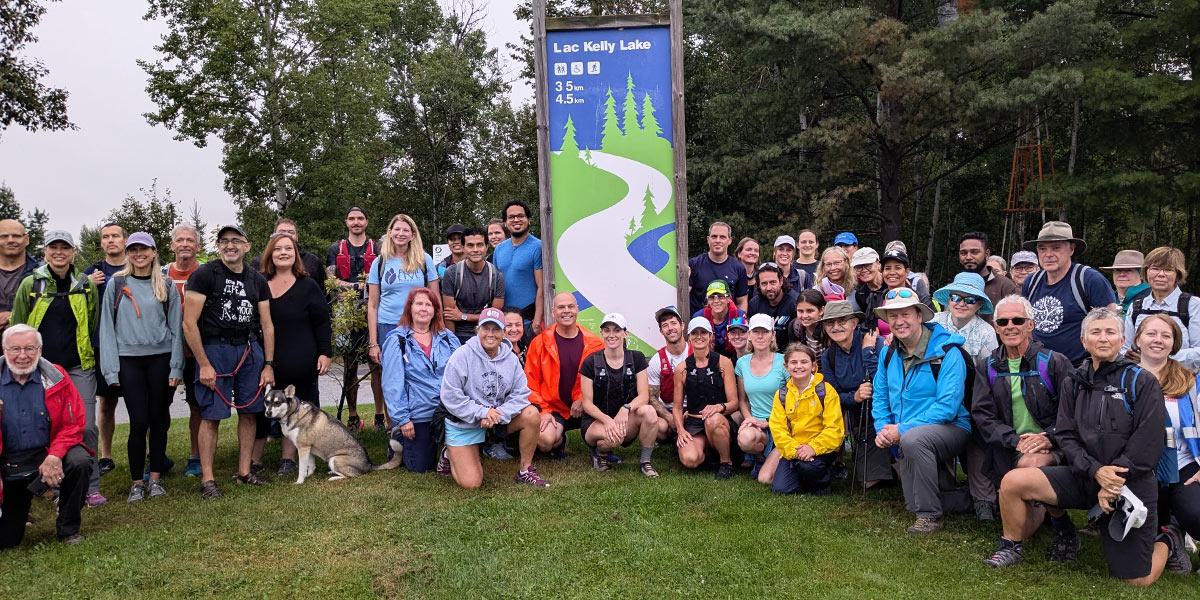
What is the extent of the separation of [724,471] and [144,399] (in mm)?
4443

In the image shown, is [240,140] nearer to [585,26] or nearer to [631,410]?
[585,26]

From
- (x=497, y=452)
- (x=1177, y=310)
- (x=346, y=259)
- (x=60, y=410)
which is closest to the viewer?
(x=60, y=410)

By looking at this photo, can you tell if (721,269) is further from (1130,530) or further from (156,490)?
(156,490)

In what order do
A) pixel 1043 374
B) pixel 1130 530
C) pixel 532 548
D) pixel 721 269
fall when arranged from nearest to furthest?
pixel 1130 530
pixel 1043 374
pixel 532 548
pixel 721 269

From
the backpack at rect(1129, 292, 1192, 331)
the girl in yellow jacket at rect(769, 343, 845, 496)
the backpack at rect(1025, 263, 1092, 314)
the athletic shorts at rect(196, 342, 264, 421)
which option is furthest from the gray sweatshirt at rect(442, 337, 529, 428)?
the backpack at rect(1129, 292, 1192, 331)

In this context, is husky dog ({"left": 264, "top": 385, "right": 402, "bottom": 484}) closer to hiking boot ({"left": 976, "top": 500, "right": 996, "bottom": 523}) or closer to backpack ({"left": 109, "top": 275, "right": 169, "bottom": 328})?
backpack ({"left": 109, "top": 275, "right": 169, "bottom": 328})

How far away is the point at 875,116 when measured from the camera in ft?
72.5

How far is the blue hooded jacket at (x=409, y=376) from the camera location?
264 inches

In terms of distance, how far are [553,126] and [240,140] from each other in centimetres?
2453

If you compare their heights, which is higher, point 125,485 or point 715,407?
point 715,407

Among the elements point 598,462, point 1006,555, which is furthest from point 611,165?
point 1006,555

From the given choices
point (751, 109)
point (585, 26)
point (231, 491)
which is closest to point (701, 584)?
point (231, 491)

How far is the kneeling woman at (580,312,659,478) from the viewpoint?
6.63m

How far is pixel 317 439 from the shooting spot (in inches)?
265
